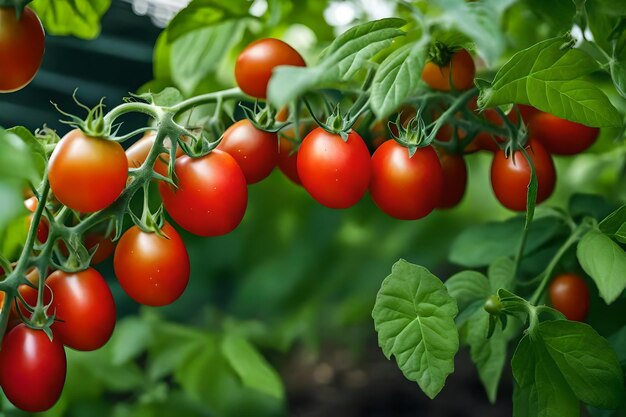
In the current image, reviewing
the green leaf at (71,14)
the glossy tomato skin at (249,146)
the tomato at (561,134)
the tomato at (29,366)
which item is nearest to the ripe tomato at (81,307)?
the tomato at (29,366)

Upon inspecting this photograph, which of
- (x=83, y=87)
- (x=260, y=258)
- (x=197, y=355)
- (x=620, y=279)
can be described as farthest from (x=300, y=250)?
(x=620, y=279)

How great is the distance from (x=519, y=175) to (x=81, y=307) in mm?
300

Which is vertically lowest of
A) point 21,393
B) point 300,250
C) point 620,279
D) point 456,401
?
point 456,401

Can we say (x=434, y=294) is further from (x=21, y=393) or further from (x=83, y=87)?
(x=83, y=87)

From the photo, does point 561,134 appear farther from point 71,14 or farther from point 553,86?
point 71,14

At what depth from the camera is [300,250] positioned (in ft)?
4.02

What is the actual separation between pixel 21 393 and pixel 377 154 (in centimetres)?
26

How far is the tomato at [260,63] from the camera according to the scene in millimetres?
532

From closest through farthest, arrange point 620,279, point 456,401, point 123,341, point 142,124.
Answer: point 620,279
point 123,341
point 456,401
point 142,124

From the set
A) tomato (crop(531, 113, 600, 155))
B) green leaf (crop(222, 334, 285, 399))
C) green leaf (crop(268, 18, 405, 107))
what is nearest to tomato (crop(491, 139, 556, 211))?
tomato (crop(531, 113, 600, 155))

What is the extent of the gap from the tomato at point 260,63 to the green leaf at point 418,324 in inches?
6.3

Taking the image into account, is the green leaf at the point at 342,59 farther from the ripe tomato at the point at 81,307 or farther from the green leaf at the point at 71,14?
the green leaf at the point at 71,14

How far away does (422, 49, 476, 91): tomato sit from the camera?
0.54 metres

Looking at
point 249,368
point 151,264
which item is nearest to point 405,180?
point 151,264
